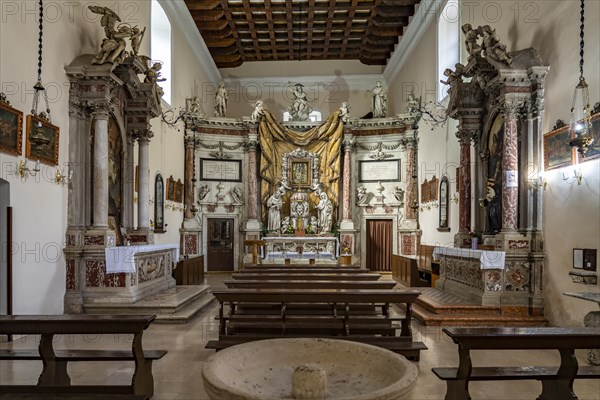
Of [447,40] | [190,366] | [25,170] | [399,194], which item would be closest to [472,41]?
[447,40]

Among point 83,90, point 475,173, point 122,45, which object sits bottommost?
point 475,173

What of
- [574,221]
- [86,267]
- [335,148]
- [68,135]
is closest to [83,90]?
[68,135]

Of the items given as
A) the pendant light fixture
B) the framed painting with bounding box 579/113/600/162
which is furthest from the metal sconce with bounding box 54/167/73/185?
the framed painting with bounding box 579/113/600/162

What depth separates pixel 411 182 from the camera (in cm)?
1599

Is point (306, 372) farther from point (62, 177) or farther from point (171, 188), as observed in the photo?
point (171, 188)

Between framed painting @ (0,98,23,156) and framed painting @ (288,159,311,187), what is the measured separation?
11.1 meters

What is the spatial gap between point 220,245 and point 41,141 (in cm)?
1065

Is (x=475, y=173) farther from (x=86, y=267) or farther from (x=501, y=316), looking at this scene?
(x=86, y=267)

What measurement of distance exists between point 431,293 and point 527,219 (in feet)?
8.09

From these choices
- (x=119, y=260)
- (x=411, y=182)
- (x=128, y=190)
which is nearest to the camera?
(x=119, y=260)

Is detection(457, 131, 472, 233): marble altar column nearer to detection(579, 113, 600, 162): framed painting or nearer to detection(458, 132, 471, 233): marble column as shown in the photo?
detection(458, 132, 471, 233): marble column

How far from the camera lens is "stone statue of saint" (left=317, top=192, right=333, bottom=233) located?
16730 mm

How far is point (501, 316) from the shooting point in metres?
7.55

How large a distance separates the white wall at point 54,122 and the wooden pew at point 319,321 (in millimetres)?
3142
